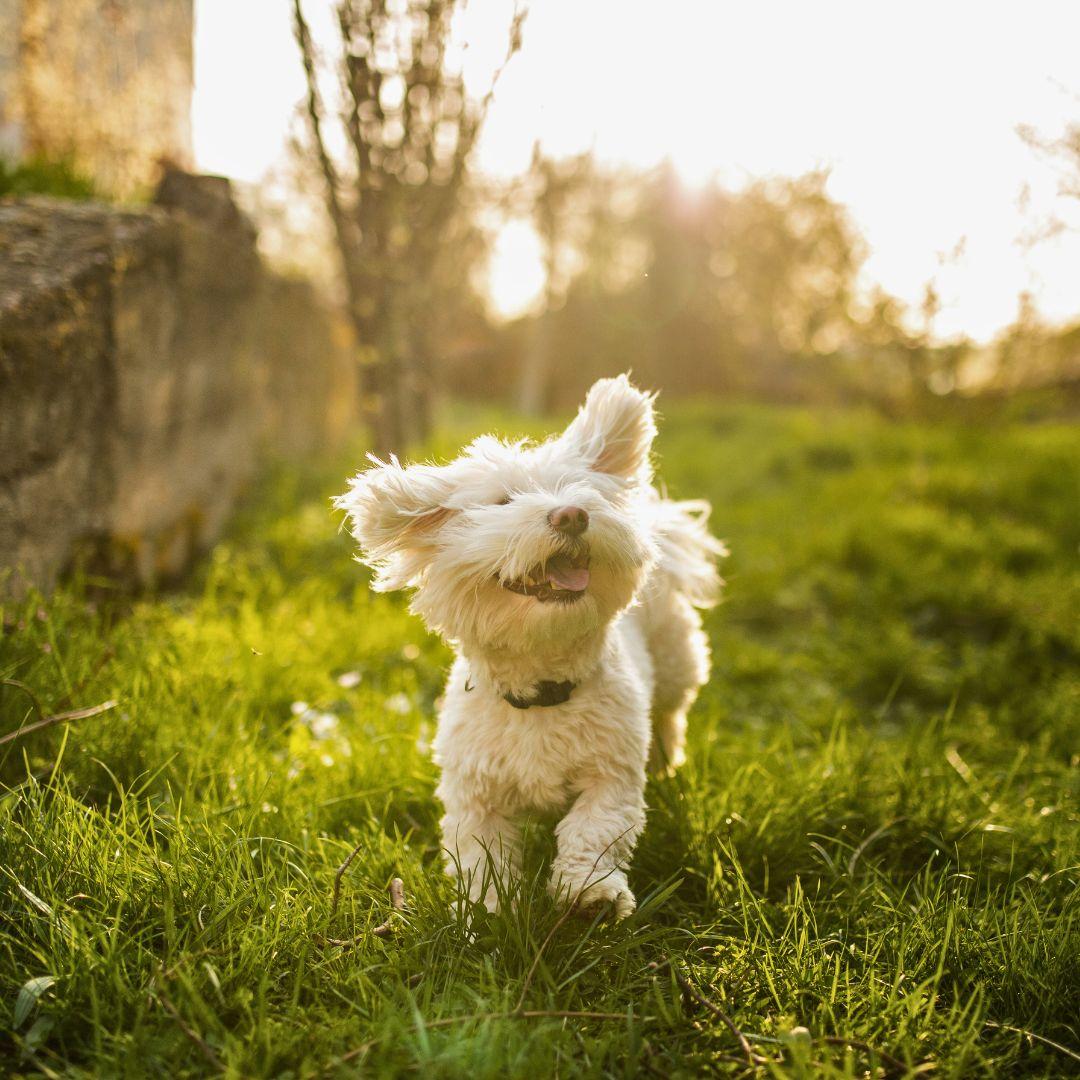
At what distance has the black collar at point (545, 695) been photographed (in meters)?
2.53

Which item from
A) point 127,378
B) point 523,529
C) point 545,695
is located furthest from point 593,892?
point 127,378

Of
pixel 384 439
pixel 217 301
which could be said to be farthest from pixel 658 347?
pixel 217 301

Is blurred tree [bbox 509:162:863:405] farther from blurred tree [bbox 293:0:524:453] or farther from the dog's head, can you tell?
the dog's head

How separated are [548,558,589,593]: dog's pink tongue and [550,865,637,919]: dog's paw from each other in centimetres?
72

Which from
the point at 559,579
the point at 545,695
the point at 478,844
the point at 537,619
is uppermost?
the point at 559,579

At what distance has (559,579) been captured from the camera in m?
2.36

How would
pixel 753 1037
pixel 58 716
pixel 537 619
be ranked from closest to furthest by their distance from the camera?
1. pixel 753 1037
2. pixel 537 619
3. pixel 58 716

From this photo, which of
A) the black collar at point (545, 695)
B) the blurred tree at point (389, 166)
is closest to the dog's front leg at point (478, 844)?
the black collar at point (545, 695)

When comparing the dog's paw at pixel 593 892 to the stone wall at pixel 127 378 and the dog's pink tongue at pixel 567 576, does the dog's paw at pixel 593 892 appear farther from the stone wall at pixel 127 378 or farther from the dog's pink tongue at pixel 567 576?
the stone wall at pixel 127 378

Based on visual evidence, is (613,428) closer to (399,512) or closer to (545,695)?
(399,512)

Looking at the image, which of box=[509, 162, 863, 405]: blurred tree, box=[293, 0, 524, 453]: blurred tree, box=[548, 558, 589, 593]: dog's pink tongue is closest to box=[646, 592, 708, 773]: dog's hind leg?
box=[548, 558, 589, 593]: dog's pink tongue

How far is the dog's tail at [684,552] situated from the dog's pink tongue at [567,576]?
2.80ft

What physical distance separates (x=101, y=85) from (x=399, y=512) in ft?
16.2

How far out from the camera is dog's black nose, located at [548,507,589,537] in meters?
2.26
